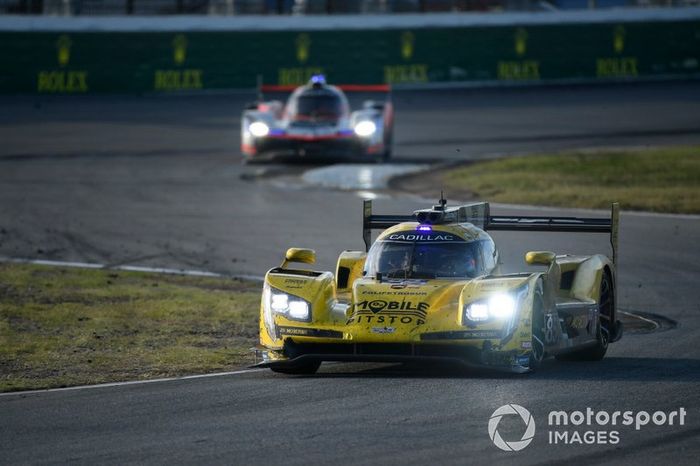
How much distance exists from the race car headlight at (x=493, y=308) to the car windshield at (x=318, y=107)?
21.6m

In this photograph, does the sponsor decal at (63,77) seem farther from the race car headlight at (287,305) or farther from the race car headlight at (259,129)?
the race car headlight at (287,305)

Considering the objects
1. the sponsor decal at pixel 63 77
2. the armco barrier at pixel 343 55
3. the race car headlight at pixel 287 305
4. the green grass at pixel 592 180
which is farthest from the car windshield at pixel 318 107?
the race car headlight at pixel 287 305

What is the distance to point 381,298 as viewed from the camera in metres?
12.0

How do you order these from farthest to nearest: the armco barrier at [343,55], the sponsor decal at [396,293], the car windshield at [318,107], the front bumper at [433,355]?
the armco barrier at [343,55]
the car windshield at [318,107]
the sponsor decal at [396,293]
the front bumper at [433,355]

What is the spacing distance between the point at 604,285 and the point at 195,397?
4850 millimetres

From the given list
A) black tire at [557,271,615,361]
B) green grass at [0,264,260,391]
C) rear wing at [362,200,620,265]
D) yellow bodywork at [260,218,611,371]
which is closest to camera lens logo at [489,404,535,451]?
yellow bodywork at [260,218,611,371]

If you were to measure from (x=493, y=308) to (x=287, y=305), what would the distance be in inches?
73.5

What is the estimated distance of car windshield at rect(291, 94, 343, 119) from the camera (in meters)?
33.1

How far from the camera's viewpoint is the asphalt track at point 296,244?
927cm

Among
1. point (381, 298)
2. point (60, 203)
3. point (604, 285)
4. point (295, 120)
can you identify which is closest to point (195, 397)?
point (381, 298)

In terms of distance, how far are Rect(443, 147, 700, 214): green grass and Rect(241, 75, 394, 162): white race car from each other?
8.23 ft

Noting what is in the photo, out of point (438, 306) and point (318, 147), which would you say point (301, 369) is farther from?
point (318, 147)

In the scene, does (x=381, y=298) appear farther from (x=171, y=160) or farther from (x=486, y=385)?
(x=171, y=160)

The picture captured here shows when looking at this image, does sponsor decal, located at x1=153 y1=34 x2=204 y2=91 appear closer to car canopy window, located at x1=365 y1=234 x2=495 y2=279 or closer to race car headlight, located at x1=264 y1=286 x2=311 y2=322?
car canopy window, located at x1=365 y1=234 x2=495 y2=279
